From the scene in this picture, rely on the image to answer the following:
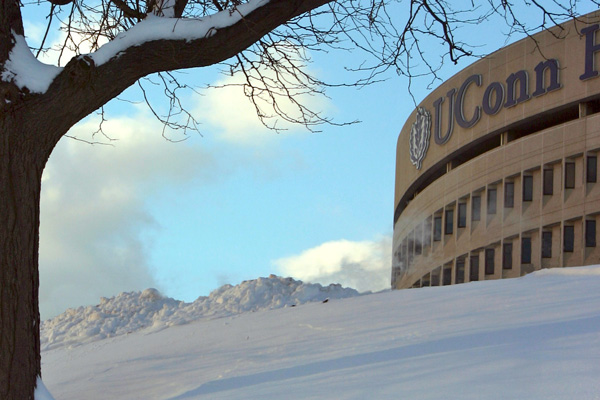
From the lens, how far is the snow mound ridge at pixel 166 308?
15.4m

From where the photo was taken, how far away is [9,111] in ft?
20.4

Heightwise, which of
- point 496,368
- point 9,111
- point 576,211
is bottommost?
point 496,368

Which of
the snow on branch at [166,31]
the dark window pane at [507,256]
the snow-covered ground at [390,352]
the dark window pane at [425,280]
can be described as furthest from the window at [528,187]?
the snow on branch at [166,31]

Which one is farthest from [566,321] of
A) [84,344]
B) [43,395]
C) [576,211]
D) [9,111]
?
[576,211]

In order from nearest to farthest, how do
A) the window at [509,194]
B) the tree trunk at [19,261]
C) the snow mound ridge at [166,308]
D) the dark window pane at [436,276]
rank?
1. the tree trunk at [19,261]
2. the snow mound ridge at [166,308]
3. the window at [509,194]
4. the dark window pane at [436,276]

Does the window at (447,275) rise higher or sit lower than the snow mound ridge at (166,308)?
higher

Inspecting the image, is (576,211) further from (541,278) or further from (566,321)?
(566,321)

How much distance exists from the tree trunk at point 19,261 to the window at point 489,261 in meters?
30.4

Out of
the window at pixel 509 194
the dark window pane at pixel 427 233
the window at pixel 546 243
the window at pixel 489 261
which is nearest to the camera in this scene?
the window at pixel 546 243

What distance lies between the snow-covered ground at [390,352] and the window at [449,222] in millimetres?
26374

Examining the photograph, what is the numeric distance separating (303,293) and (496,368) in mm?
10241

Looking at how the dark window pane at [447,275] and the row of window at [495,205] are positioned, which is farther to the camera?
the dark window pane at [447,275]

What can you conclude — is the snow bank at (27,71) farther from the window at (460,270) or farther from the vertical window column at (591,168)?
the window at (460,270)

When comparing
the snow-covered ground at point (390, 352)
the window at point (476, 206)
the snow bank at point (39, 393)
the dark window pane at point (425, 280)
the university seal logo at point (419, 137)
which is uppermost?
the university seal logo at point (419, 137)
